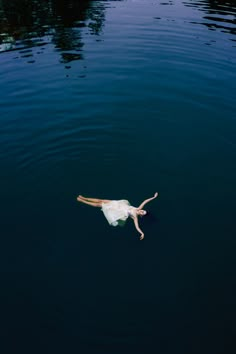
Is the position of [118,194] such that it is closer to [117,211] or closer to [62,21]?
[117,211]

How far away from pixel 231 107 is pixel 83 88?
1076 cm

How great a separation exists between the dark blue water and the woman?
384 millimetres

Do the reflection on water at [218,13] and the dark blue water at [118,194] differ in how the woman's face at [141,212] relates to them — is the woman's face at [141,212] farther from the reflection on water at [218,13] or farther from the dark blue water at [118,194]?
the reflection on water at [218,13]

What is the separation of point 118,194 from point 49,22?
30405mm

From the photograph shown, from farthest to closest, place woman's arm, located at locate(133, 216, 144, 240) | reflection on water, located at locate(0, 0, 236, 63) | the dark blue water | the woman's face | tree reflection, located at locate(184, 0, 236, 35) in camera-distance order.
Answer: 1. tree reflection, located at locate(184, 0, 236, 35)
2. reflection on water, located at locate(0, 0, 236, 63)
3. the woman's face
4. woman's arm, located at locate(133, 216, 144, 240)
5. the dark blue water

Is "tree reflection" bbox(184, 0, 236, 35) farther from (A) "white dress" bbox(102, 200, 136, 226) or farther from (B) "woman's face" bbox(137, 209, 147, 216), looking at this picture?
(B) "woman's face" bbox(137, 209, 147, 216)

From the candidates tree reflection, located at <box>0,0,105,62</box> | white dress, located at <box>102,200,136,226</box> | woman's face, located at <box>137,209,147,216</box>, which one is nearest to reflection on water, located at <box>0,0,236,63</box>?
tree reflection, located at <box>0,0,105,62</box>

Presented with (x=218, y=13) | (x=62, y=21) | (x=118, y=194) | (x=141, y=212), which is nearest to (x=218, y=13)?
(x=218, y=13)

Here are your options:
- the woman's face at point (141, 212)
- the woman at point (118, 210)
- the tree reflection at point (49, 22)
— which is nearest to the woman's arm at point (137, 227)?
the woman at point (118, 210)

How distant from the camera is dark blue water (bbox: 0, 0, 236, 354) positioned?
930 centimetres

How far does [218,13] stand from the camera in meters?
37.2

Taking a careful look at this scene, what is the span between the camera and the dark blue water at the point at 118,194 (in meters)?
9.30

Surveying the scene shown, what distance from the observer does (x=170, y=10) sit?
3784 centimetres


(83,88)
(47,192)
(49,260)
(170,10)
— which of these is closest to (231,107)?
(83,88)
